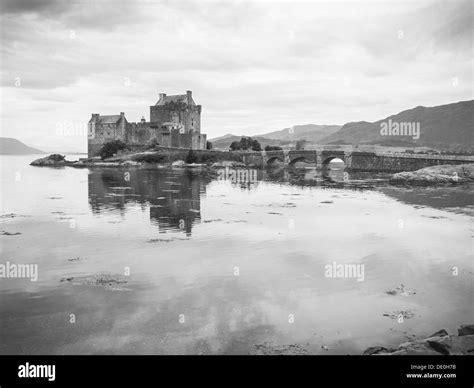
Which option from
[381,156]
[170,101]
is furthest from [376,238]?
[170,101]

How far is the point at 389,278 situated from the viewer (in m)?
15.5

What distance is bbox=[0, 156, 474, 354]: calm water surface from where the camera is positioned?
1062 cm

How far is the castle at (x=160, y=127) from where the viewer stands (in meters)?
92.2

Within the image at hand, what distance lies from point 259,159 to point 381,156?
84.3 ft

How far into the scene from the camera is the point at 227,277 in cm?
1538

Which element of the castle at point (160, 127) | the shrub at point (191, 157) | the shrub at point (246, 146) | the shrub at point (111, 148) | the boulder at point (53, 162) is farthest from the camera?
the boulder at point (53, 162)

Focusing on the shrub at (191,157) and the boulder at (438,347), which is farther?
the shrub at (191,157)

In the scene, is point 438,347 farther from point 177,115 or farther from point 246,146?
point 246,146

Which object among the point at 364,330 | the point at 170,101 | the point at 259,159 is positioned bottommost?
the point at 364,330

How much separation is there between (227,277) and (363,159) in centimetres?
7314

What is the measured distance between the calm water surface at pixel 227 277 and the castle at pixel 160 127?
60758mm

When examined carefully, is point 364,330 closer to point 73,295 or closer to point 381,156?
point 73,295

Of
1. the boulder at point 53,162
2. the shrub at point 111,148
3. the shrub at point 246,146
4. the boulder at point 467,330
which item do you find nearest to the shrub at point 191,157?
the shrub at point 246,146

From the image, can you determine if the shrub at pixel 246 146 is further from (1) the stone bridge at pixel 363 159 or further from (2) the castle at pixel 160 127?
(2) the castle at pixel 160 127
